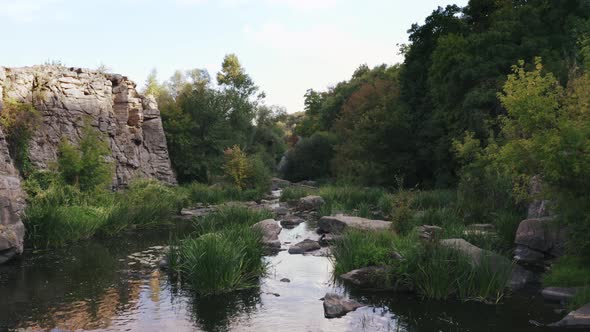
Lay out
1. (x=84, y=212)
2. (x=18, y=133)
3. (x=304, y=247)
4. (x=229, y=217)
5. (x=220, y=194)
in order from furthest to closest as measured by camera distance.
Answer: (x=220, y=194), (x=18, y=133), (x=84, y=212), (x=229, y=217), (x=304, y=247)

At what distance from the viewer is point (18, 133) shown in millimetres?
23953

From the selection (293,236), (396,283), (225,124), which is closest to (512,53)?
(293,236)

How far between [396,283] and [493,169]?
31.0ft

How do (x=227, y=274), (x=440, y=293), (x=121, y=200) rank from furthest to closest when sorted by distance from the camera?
1. (x=121, y=200)
2. (x=227, y=274)
3. (x=440, y=293)

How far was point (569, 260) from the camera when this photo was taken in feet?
35.7

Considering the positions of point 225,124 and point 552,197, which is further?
point 225,124

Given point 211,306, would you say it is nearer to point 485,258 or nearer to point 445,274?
A: point 445,274

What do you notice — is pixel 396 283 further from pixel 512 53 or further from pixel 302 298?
pixel 512 53

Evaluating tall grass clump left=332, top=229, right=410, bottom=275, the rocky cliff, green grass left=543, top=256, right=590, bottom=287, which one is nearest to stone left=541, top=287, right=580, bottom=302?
green grass left=543, top=256, right=590, bottom=287

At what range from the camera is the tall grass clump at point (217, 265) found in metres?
10.7

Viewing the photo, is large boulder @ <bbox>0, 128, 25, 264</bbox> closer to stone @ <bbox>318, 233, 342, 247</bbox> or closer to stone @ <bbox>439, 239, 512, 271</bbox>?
stone @ <bbox>318, 233, 342, 247</bbox>

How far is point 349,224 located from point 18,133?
55.1ft

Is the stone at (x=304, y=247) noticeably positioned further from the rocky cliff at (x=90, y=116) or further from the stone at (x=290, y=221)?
the rocky cliff at (x=90, y=116)

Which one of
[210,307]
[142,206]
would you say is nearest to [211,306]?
[210,307]
